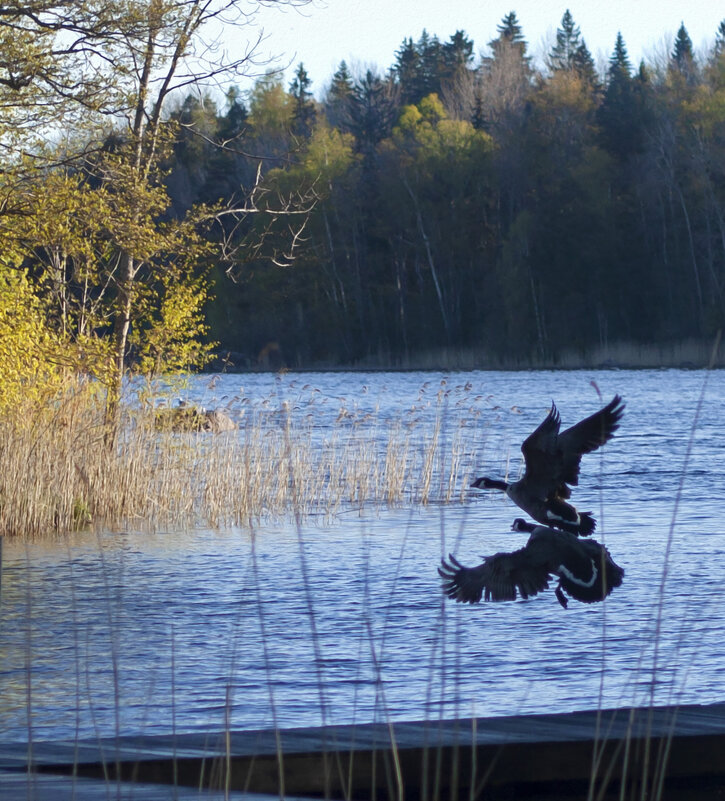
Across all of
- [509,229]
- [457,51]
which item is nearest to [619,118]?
[509,229]

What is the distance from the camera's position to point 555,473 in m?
5.12

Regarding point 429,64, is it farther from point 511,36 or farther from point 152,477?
point 152,477

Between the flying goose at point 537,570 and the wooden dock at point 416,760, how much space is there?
1.67 feet

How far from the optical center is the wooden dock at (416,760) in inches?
170

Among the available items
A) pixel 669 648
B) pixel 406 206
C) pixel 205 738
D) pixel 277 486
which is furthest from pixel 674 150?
pixel 205 738

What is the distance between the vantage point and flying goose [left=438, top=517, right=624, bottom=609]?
4977mm

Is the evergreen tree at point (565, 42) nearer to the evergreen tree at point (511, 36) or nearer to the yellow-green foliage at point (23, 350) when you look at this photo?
the evergreen tree at point (511, 36)

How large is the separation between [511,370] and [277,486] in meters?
37.1

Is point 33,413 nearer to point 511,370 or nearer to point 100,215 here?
point 100,215

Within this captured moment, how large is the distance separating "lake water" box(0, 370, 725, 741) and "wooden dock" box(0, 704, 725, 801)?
0.17 m

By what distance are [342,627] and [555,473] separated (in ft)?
13.5

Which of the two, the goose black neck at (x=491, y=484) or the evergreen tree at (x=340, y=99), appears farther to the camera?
the evergreen tree at (x=340, y=99)

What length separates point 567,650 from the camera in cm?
816

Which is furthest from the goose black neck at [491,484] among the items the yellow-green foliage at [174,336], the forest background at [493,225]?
the forest background at [493,225]
